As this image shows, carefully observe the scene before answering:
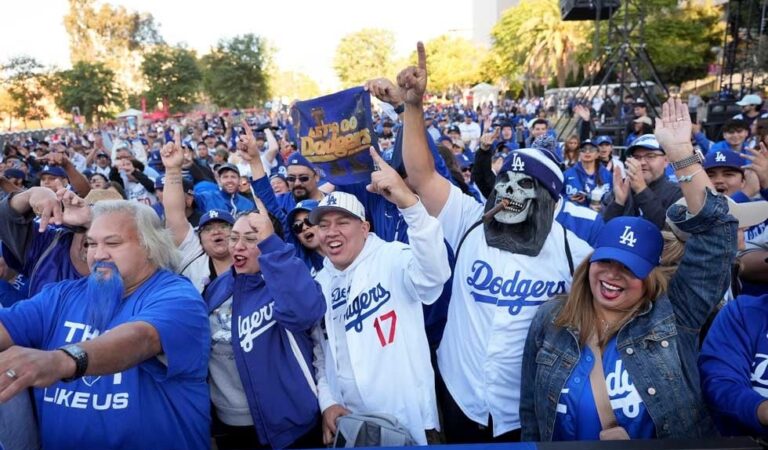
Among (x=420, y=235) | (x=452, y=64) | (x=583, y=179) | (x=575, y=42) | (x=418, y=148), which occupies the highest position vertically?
(x=575, y=42)

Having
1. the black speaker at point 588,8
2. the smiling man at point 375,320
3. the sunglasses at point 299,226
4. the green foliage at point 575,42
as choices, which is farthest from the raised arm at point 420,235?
the green foliage at point 575,42

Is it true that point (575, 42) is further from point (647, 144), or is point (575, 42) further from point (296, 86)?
point (296, 86)

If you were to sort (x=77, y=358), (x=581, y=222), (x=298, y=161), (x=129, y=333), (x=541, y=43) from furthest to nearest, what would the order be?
(x=541, y=43) → (x=298, y=161) → (x=581, y=222) → (x=129, y=333) → (x=77, y=358)

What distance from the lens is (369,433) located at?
211 centimetres

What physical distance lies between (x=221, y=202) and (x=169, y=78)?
44.6 meters

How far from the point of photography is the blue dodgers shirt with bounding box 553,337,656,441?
2.00 m

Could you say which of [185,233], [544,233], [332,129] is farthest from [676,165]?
[185,233]

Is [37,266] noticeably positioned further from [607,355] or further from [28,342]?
[607,355]

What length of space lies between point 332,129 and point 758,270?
8.28ft

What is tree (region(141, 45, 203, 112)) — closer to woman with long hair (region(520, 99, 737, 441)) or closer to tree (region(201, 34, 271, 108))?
tree (region(201, 34, 271, 108))

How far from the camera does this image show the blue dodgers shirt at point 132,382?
194 cm

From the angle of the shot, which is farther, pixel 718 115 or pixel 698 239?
pixel 718 115

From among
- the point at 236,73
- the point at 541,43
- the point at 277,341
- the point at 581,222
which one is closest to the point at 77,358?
the point at 277,341

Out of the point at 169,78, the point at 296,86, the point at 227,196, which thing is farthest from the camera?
the point at 296,86
